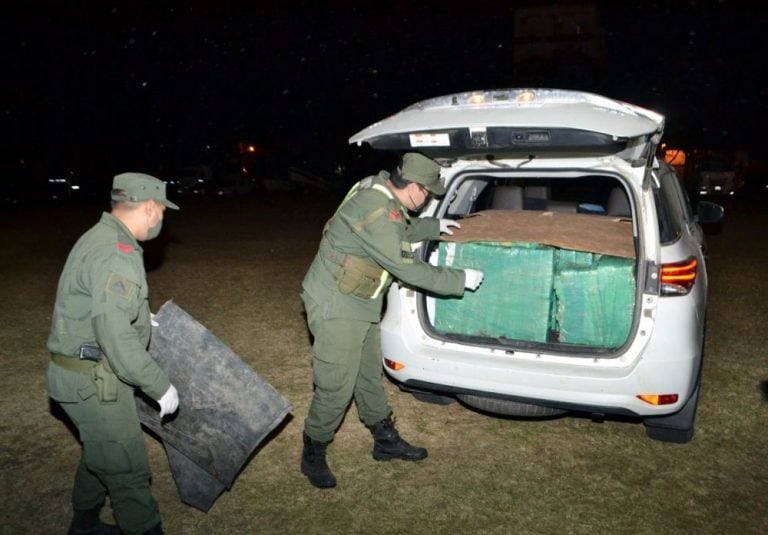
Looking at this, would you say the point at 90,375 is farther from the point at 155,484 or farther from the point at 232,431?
the point at 155,484

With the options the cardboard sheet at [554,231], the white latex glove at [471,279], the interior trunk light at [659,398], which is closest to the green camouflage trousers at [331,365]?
the white latex glove at [471,279]

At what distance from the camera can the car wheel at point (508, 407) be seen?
3.71m

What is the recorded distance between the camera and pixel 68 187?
2944 cm

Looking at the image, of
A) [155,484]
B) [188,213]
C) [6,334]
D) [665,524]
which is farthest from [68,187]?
[665,524]

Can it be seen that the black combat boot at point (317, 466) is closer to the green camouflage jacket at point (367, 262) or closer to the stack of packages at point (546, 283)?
the green camouflage jacket at point (367, 262)

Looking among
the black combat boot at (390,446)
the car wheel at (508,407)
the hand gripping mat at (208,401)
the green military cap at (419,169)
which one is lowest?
the black combat boot at (390,446)

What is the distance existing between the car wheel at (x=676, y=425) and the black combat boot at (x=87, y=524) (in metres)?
3.09

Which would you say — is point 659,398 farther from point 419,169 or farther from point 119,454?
point 119,454

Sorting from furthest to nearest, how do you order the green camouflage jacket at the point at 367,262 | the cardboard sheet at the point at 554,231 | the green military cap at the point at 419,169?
the cardboard sheet at the point at 554,231 < the green military cap at the point at 419,169 < the green camouflage jacket at the point at 367,262

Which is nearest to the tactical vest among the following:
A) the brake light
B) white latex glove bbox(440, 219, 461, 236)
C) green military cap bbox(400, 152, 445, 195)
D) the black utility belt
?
green military cap bbox(400, 152, 445, 195)

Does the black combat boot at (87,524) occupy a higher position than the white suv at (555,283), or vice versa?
the white suv at (555,283)

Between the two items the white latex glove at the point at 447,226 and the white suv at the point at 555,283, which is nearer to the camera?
the white suv at the point at 555,283

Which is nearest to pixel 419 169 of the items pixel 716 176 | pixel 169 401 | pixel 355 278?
pixel 355 278

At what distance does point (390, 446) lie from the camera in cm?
385
